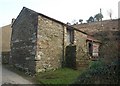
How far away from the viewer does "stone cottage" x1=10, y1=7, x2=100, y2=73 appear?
1923 cm

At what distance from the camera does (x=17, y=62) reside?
21875 mm

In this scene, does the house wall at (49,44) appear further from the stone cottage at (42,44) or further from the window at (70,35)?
the window at (70,35)

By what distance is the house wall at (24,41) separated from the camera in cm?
1942

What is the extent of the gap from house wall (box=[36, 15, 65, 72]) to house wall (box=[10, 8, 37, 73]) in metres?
0.47

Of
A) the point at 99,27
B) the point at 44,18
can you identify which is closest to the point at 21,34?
the point at 44,18

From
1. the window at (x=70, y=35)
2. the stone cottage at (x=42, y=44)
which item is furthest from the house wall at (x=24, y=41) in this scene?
the window at (x=70, y=35)

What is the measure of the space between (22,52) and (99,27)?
2015 cm

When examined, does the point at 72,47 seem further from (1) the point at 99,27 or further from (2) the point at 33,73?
(1) the point at 99,27

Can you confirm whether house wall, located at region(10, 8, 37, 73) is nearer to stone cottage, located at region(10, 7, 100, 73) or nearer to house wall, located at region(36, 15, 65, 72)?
stone cottage, located at region(10, 7, 100, 73)

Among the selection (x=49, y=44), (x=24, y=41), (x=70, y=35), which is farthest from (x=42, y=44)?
(x=70, y=35)

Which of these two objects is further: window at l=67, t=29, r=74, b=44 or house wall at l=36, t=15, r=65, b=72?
window at l=67, t=29, r=74, b=44

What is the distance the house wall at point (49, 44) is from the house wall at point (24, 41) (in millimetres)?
475

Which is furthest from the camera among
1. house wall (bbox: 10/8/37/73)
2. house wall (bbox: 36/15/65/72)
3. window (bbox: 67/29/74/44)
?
window (bbox: 67/29/74/44)

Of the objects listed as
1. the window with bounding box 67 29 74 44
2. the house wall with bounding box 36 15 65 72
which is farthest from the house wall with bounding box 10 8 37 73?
the window with bounding box 67 29 74 44
